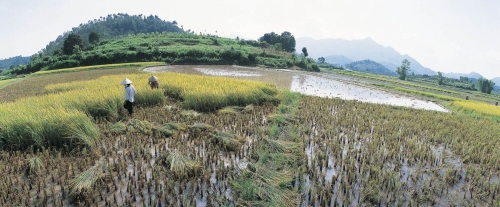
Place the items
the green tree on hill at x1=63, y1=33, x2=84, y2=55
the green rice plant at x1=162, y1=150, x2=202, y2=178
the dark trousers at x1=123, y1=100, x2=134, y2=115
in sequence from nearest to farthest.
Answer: the green rice plant at x1=162, y1=150, x2=202, y2=178 < the dark trousers at x1=123, y1=100, x2=134, y2=115 < the green tree on hill at x1=63, y1=33, x2=84, y2=55

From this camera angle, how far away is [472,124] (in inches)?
322

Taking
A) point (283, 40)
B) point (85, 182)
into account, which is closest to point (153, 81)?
point (85, 182)

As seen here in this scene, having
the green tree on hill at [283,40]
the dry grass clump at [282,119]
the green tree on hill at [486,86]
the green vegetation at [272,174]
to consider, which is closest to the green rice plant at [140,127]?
the green vegetation at [272,174]

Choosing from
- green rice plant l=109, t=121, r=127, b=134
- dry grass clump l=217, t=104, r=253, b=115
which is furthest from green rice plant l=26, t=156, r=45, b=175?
dry grass clump l=217, t=104, r=253, b=115

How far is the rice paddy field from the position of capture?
12.0ft

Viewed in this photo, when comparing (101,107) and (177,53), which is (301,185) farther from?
(177,53)

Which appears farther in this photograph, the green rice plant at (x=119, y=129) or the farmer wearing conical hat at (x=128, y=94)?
the farmer wearing conical hat at (x=128, y=94)

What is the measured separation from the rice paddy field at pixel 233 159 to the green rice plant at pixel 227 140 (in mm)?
24

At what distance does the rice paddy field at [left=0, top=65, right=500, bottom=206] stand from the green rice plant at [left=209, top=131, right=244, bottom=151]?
24mm

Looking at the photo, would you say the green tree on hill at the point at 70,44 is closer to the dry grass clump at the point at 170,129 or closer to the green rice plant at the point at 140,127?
the green rice plant at the point at 140,127

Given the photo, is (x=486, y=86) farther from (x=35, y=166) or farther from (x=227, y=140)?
(x=35, y=166)

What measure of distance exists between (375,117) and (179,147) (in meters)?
6.18

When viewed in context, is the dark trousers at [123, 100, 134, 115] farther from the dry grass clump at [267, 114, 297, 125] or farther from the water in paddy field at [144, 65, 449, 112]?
the water in paddy field at [144, 65, 449, 112]

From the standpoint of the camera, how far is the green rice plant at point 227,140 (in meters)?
5.23
